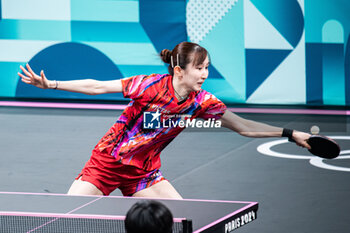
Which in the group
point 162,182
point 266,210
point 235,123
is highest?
point 235,123

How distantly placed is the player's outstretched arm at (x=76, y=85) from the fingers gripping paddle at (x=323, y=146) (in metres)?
1.47

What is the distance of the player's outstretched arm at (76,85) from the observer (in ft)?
16.2

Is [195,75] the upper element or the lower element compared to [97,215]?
upper

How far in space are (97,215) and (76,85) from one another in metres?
1.25

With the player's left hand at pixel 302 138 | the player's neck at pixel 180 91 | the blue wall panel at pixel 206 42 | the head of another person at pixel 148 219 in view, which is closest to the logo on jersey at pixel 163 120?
the player's neck at pixel 180 91

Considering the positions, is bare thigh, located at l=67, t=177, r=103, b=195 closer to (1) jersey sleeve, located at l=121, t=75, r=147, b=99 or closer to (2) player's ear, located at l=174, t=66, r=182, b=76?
(1) jersey sleeve, located at l=121, t=75, r=147, b=99

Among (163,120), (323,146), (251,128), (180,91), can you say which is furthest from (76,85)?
(323,146)

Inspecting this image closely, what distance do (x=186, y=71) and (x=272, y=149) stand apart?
452 centimetres

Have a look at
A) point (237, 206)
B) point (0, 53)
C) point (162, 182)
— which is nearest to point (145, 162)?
point (162, 182)

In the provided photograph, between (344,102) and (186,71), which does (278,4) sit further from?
(186,71)

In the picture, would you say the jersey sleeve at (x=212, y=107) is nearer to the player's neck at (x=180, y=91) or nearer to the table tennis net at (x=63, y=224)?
the player's neck at (x=180, y=91)

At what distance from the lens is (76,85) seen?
5137 mm

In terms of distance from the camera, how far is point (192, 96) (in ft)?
18.2

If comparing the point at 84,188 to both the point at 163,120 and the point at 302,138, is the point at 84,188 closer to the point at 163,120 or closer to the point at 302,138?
the point at 163,120
